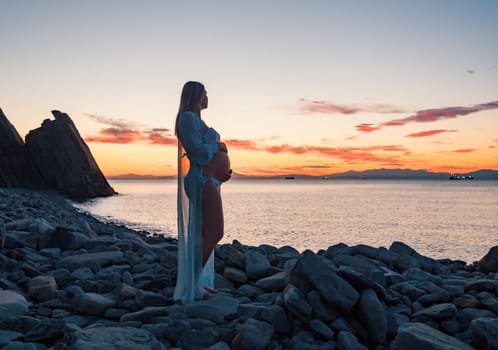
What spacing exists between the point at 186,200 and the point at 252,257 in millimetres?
1826

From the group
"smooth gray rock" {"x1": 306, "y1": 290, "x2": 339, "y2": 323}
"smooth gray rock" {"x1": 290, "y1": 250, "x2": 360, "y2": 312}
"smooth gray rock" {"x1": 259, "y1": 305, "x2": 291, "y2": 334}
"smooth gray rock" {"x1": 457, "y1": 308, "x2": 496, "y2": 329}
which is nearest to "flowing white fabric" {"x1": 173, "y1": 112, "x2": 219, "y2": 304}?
"smooth gray rock" {"x1": 259, "y1": 305, "x2": 291, "y2": 334}

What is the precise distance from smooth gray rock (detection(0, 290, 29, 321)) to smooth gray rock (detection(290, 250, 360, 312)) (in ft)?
10.5

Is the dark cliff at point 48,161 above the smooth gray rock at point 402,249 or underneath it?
above

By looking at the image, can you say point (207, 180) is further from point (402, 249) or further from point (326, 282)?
point (402, 249)

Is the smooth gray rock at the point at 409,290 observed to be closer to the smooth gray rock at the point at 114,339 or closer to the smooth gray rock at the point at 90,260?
the smooth gray rock at the point at 114,339

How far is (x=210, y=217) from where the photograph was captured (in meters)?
6.55

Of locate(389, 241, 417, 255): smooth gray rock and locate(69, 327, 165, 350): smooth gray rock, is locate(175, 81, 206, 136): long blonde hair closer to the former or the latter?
locate(69, 327, 165, 350): smooth gray rock

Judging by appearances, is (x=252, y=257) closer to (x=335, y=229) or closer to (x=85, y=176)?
(x=335, y=229)

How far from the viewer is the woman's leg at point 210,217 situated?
21.4ft

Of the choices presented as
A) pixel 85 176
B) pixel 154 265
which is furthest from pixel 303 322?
pixel 85 176

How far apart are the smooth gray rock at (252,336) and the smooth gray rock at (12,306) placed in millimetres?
2540

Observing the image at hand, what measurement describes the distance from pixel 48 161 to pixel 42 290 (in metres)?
71.2

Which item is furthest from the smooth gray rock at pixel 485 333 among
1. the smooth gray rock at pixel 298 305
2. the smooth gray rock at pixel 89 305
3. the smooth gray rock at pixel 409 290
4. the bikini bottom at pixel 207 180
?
Answer: the smooth gray rock at pixel 89 305

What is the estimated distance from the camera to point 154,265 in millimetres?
8188
